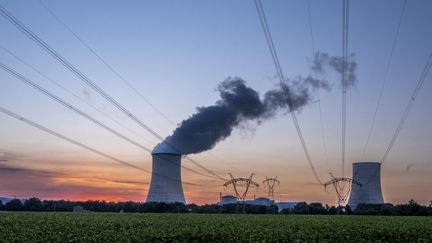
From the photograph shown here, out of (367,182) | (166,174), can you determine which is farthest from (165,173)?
(367,182)

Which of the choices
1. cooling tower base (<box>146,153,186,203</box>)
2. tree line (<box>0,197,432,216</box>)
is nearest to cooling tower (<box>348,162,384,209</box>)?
tree line (<box>0,197,432,216</box>)

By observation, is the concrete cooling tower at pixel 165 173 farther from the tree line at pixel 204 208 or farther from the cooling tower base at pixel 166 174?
the tree line at pixel 204 208

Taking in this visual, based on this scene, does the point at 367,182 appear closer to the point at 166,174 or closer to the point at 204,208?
the point at 166,174

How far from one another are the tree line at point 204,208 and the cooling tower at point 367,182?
8.79 metres

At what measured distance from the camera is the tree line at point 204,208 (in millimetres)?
86938

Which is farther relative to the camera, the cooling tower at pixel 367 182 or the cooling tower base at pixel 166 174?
the cooling tower at pixel 367 182

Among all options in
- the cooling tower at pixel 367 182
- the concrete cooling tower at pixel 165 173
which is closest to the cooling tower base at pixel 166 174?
the concrete cooling tower at pixel 165 173

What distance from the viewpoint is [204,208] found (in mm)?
100500

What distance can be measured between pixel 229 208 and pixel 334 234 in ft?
245

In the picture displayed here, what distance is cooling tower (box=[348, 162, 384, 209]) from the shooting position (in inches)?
2635

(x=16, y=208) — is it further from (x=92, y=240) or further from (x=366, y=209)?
(x=92, y=240)

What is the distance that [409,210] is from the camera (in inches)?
3767

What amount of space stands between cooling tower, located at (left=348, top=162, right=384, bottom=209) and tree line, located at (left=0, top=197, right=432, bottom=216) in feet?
28.8

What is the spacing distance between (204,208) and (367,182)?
129ft
